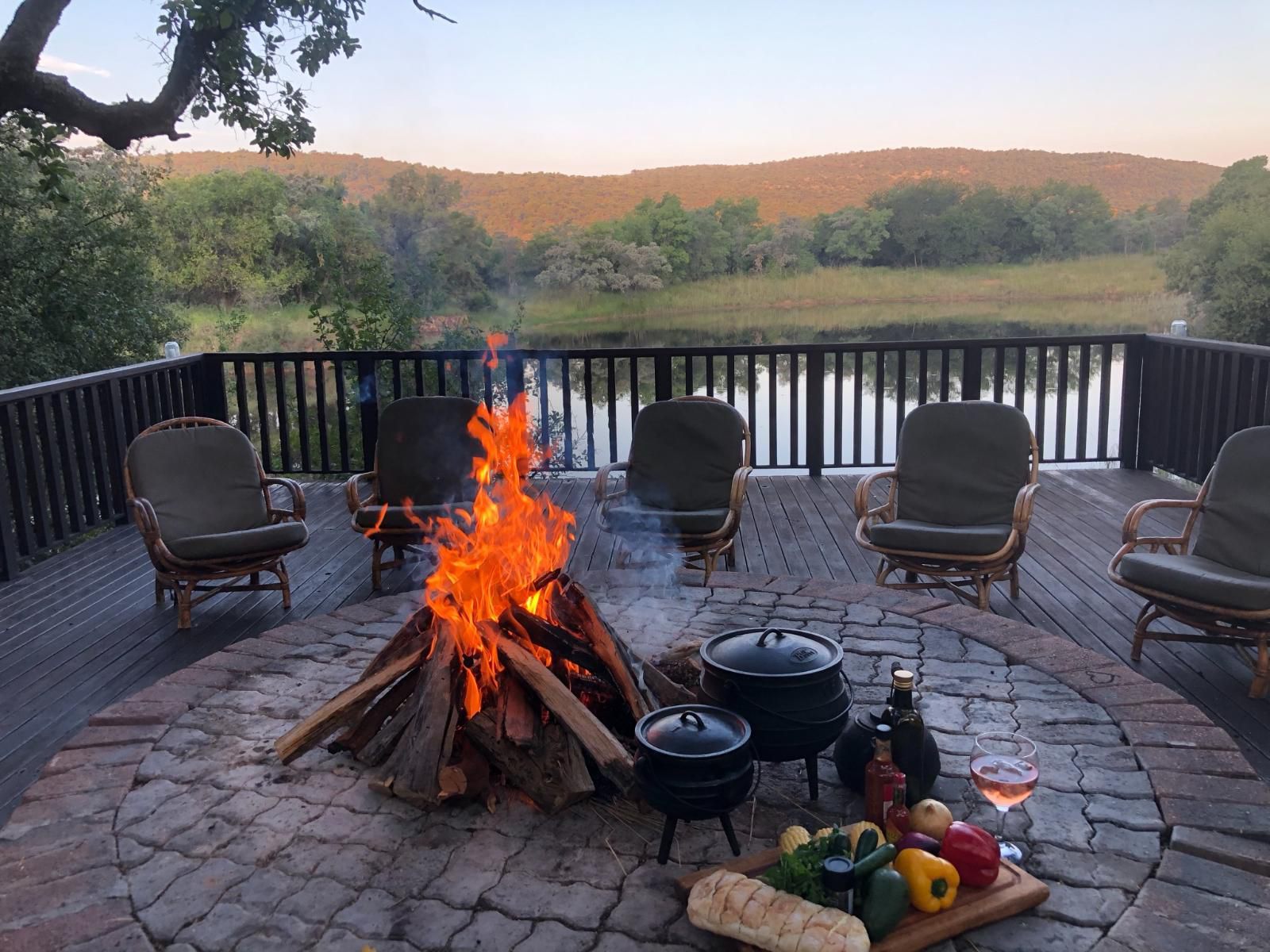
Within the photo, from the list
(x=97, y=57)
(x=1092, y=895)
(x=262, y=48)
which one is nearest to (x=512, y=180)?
(x=262, y=48)

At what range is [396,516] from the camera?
4469 millimetres

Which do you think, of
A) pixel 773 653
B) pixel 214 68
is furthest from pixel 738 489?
pixel 214 68

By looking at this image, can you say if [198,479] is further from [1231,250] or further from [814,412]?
[1231,250]

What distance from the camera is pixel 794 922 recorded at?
1699 mm

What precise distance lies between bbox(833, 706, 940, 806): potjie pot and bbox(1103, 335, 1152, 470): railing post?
5351 millimetres

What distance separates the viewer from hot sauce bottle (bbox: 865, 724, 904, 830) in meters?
2.04

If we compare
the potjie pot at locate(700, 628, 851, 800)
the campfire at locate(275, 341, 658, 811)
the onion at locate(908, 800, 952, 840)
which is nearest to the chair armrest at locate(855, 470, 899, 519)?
the campfire at locate(275, 341, 658, 811)

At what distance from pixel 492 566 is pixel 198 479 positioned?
7.91 feet

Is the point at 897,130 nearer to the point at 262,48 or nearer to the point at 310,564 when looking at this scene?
the point at 262,48

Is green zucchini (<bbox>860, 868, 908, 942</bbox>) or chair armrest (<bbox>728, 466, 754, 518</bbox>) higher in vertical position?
chair armrest (<bbox>728, 466, 754, 518</bbox>)

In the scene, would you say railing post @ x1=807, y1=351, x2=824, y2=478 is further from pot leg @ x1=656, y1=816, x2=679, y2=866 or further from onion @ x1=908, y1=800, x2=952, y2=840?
pot leg @ x1=656, y1=816, x2=679, y2=866

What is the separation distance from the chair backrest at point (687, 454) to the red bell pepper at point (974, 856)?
2.81 metres

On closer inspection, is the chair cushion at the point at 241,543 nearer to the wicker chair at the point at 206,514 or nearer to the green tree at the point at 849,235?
the wicker chair at the point at 206,514

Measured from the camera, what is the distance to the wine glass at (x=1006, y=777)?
1.94m
